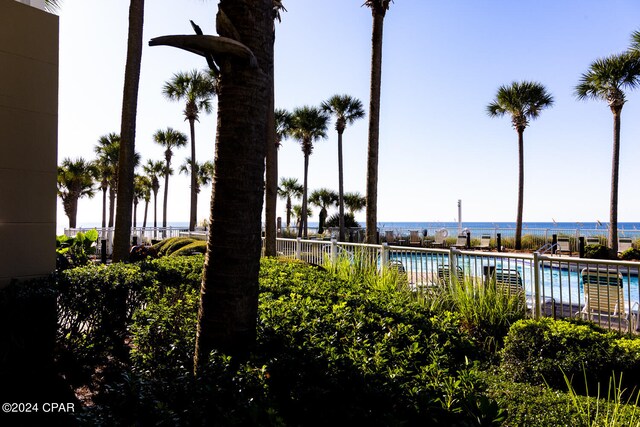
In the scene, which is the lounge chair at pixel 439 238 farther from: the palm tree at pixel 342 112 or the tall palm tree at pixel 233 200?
the tall palm tree at pixel 233 200

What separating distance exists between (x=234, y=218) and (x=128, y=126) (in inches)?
321

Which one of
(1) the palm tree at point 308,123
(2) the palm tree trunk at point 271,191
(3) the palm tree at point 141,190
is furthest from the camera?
(3) the palm tree at point 141,190

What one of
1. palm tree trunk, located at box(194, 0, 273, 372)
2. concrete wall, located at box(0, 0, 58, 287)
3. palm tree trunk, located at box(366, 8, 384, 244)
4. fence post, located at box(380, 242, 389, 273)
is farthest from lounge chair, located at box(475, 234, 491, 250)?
palm tree trunk, located at box(194, 0, 273, 372)

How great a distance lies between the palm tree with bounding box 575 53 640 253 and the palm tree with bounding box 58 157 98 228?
39.4m

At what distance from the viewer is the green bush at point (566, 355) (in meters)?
4.02

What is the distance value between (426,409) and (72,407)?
237 centimetres

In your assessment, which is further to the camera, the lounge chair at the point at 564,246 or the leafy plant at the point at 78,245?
the lounge chair at the point at 564,246

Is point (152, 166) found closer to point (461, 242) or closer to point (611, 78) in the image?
point (461, 242)

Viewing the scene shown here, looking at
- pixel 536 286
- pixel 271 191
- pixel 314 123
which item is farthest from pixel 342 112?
pixel 536 286

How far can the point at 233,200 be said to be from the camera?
255cm

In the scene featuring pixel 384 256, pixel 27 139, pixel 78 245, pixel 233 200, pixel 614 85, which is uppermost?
pixel 614 85

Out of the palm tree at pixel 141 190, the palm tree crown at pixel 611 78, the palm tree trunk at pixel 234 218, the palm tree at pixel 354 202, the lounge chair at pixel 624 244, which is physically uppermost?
the palm tree crown at pixel 611 78

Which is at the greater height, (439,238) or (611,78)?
(611,78)

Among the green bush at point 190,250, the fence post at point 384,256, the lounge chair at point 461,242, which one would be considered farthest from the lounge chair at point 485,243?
the fence post at point 384,256
